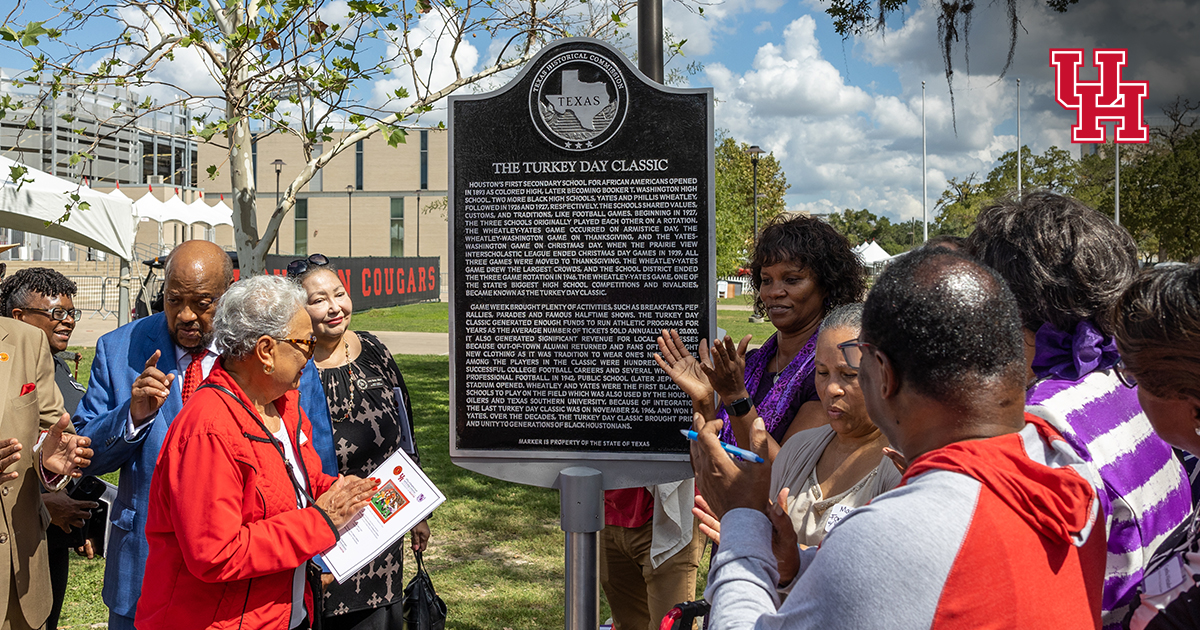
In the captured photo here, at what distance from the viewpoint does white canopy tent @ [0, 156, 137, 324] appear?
7.75 m

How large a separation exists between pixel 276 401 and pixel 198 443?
489mm

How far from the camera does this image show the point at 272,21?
603 centimetres

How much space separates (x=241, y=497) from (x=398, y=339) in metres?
17.6

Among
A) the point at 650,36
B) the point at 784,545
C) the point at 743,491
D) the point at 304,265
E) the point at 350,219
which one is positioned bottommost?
the point at 784,545

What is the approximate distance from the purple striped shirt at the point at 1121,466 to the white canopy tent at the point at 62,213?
7.67 metres

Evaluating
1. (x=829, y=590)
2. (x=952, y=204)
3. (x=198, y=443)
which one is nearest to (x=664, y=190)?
(x=198, y=443)

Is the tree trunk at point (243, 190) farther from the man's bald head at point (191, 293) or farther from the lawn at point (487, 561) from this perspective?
the man's bald head at point (191, 293)

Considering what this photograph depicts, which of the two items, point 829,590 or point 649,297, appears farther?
point 649,297

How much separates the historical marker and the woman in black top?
55cm

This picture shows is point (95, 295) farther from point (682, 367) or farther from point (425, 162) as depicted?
point (682, 367)

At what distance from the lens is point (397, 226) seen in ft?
175

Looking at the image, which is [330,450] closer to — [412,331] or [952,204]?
[412,331]

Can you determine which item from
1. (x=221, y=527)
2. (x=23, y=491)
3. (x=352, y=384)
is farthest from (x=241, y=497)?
(x=23, y=491)

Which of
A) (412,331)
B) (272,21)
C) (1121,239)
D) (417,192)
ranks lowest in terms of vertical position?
(412,331)
